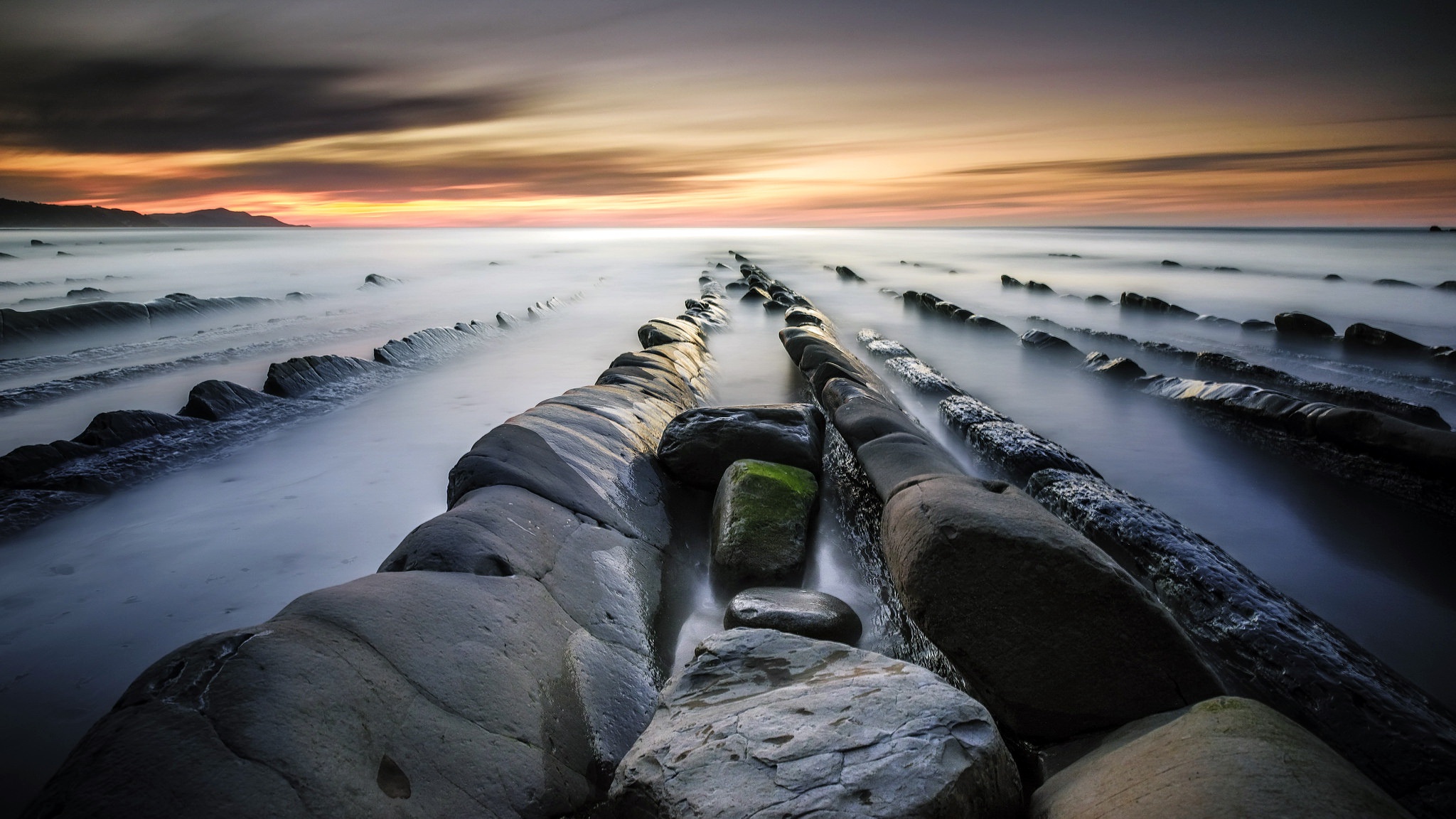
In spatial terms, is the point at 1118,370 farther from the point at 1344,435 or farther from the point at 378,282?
the point at 378,282

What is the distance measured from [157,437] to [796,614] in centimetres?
555

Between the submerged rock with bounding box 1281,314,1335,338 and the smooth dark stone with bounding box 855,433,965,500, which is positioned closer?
the smooth dark stone with bounding box 855,433,965,500

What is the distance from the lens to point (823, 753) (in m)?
1.73

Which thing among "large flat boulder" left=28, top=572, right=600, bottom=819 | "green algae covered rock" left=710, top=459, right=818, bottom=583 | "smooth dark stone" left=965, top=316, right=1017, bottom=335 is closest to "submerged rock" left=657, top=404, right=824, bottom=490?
"green algae covered rock" left=710, top=459, right=818, bottom=583

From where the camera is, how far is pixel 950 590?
2.49 meters

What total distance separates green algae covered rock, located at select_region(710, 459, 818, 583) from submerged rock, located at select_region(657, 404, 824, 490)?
28 cm

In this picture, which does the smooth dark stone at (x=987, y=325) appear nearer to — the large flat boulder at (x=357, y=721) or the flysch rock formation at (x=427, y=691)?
the flysch rock formation at (x=427, y=691)

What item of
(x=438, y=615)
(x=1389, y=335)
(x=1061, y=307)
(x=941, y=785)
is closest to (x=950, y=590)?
(x=941, y=785)

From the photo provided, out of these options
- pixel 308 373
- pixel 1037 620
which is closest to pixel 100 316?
pixel 308 373

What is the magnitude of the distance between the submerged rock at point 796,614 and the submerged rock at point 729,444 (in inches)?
54.0

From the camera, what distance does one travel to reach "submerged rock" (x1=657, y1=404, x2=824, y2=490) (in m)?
4.38

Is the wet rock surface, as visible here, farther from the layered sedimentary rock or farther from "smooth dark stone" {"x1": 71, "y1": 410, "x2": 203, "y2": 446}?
"smooth dark stone" {"x1": 71, "y1": 410, "x2": 203, "y2": 446}

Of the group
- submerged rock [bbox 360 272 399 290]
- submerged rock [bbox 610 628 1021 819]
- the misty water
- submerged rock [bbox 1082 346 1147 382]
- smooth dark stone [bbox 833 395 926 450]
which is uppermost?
submerged rock [bbox 360 272 399 290]

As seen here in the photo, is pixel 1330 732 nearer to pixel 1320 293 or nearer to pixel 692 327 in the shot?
pixel 692 327
